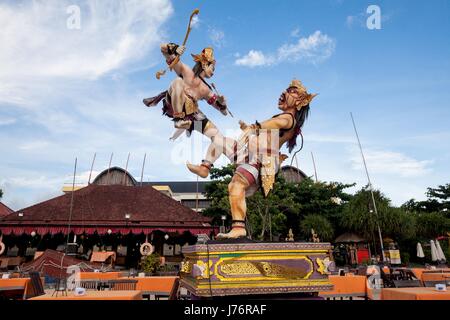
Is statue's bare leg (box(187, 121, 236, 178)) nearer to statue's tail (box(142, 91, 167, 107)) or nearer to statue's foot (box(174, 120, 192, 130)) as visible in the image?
statue's foot (box(174, 120, 192, 130))

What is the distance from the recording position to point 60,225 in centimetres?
1678

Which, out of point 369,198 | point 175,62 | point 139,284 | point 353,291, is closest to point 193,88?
point 175,62

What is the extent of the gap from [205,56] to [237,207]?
2030mm

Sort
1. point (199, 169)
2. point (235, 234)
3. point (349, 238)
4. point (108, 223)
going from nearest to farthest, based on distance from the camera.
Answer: point (235, 234), point (199, 169), point (108, 223), point (349, 238)

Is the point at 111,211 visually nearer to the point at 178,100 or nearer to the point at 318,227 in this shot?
the point at 318,227

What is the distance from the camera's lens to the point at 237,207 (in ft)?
12.3

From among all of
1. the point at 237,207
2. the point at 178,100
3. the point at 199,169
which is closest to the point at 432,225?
the point at 237,207

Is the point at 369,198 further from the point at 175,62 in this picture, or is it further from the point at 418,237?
the point at 175,62

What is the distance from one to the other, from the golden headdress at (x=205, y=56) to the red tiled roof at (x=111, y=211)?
1397 centimetres

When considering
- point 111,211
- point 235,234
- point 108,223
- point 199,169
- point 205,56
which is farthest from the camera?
point 111,211

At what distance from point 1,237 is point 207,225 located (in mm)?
11086

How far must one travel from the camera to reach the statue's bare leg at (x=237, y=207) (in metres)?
3.67

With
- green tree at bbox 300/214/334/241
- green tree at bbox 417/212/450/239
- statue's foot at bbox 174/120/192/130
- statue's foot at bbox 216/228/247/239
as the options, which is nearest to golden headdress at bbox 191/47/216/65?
statue's foot at bbox 174/120/192/130
